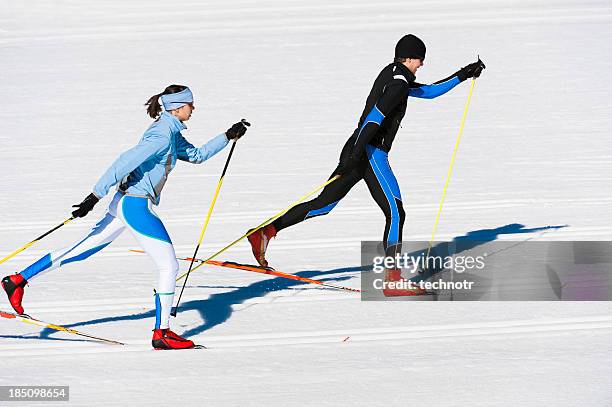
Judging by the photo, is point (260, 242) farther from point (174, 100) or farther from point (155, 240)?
point (174, 100)

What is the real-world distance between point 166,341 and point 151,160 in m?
1.05

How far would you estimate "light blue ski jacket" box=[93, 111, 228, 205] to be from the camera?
6848 mm

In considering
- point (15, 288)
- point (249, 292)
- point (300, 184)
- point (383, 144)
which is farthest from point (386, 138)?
point (300, 184)

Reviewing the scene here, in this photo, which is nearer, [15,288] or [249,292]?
[15,288]

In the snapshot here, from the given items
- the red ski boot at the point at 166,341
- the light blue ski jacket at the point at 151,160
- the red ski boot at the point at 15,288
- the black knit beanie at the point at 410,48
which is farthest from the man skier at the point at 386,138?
the red ski boot at the point at 15,288

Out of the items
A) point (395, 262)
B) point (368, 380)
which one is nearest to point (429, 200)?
point (395, 262)

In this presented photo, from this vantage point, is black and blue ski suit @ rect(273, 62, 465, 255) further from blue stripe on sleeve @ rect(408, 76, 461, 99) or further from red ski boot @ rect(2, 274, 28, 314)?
red ski boot @ rect(2, 274, 28, 314)

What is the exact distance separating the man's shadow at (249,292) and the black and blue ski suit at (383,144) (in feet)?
2.10

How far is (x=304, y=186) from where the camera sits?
1122 centimetres

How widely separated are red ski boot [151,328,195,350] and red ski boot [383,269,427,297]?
1621mm

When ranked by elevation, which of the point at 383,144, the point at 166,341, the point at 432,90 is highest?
the point at 432,90

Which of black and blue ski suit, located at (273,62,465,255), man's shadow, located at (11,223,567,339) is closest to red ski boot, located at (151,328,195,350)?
man's shadow, located at (11,223,567,339)

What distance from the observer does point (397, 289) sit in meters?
8.09

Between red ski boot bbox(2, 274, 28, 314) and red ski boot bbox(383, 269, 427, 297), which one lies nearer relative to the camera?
red ski boot bbox(2, 274, 28, 314)
